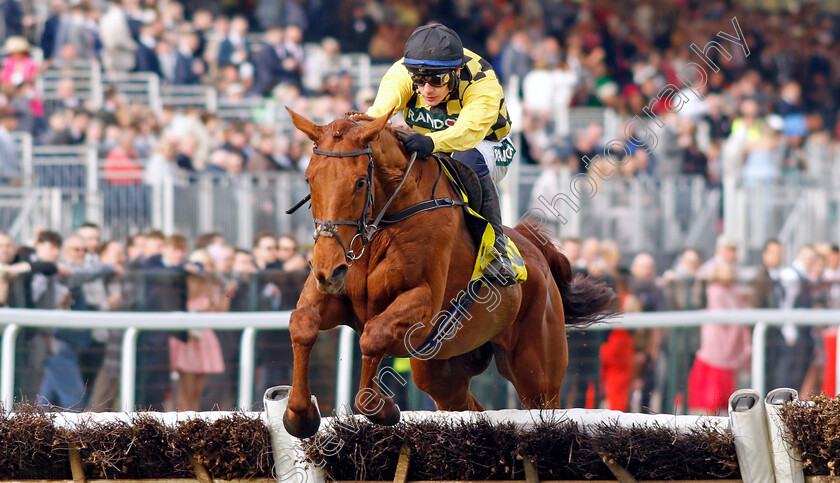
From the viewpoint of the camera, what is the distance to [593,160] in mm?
12289

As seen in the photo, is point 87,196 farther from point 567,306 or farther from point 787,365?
point 787,365

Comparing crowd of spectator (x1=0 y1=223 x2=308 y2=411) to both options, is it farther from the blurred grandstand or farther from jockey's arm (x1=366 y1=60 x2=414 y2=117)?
jockey's arm (x1=366 y1=60 x2=414 y2=117)

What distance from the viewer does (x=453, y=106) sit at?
5562 mm

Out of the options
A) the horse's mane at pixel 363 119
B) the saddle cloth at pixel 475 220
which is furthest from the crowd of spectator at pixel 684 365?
the horse's mane at pixel 363 119

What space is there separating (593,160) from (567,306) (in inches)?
235

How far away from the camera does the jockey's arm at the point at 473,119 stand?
520 cm

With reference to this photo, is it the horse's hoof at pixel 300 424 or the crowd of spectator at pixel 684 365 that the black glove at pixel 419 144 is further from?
the crowd of spectator at pixel 684 365

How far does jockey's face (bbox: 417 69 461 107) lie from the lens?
537cm

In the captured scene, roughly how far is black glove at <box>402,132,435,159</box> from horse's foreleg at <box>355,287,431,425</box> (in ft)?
2.23

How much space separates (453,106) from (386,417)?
1736 millimetres

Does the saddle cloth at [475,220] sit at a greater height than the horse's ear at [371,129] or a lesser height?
lesser

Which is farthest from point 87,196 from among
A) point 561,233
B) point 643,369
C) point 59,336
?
point 643,369

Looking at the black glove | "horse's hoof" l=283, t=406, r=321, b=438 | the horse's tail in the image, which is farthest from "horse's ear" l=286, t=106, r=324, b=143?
the horse's tail

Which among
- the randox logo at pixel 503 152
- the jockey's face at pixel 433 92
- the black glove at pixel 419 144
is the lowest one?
the black glove at pixel 419 144
